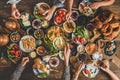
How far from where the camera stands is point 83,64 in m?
2.73

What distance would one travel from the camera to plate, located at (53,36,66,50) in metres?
2.72

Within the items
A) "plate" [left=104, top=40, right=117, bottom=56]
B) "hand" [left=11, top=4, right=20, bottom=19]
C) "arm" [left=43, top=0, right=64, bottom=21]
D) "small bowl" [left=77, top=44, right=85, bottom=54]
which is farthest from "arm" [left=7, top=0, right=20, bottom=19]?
"plate" [left=104, top=40, right=117, bottom=56]

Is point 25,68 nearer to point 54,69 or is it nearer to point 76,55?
point 54,69

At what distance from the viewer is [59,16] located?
8.96 ft

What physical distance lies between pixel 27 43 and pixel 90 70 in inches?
24.4

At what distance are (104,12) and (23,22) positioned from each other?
0.74 metres

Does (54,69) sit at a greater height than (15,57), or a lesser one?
lesser

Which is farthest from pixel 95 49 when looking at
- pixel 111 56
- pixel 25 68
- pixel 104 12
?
pixel 25 68

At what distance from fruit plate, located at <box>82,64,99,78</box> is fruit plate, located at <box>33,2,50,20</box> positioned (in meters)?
0.61

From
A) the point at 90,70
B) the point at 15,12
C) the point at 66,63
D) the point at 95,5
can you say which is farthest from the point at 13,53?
the point at 95,5

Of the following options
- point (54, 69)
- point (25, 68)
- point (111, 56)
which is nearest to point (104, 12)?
point (111, 56)

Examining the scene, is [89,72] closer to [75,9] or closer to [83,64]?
[83,64]

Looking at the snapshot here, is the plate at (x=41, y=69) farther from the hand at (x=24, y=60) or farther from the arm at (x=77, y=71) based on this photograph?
the arm at (x=77, y=71)

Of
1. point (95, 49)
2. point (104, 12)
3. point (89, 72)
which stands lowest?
point (89, 72)
